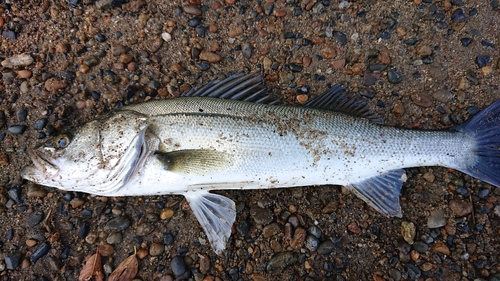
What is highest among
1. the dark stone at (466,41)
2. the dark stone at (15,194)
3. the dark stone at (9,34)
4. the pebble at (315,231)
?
the dark stone at (466,41)

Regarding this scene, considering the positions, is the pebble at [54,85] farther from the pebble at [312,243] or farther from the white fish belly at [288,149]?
the pebble at [312,243]

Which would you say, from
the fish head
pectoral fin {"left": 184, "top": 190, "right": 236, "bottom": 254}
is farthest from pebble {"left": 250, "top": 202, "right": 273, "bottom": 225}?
the fish head

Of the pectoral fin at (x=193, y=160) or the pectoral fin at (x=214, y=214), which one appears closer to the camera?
the pectoral fin at (x=193, y=160)

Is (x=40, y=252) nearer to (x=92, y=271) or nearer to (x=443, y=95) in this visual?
(x=92, y=271)

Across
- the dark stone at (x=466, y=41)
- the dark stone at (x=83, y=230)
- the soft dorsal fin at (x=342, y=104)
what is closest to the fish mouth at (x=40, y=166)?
the dark stone at (x=83, y=230)

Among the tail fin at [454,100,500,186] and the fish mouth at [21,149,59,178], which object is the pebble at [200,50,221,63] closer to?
the fish mouth at [21,149,59,178]

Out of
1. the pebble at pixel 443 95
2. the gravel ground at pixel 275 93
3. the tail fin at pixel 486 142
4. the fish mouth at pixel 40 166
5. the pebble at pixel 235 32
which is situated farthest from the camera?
the pebble at pixel 235 32
